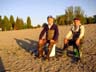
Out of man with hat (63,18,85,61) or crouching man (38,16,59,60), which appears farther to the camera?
crouching man (38,16,59,60)

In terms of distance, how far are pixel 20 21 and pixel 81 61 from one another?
53364mm

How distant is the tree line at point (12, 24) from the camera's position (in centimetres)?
5569

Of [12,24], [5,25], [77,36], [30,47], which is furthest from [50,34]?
[12,24]

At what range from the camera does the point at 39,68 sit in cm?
844

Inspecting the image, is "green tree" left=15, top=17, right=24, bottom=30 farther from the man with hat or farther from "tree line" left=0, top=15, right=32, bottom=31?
the man with hat

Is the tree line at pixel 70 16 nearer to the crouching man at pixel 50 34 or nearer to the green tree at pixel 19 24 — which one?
the green tree at pixel 19 24

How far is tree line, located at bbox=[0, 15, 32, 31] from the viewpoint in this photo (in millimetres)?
55688

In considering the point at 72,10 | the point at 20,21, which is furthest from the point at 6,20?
the point at 72,10

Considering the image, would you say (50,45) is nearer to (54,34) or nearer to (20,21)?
(54,34)

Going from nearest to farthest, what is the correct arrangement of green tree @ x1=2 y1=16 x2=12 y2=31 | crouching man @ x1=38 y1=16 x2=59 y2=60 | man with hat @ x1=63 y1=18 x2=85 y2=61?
man with hat @ x1=63 y1=18 x2=85 y2=61 < crouching man @ x1=38 y1=16 x2=59 y2=60 < green tree @ x1=2 y1=16 x2=12 y2=31

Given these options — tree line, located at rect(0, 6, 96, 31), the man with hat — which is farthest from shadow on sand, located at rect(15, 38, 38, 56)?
tree line, located at rect(0, 6, 96, 31)

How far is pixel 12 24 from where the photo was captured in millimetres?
61938

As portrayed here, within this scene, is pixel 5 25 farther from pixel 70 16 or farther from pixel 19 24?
pixel 70 16

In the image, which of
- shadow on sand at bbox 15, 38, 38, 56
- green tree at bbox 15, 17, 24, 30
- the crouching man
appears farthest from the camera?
green tree at bbox 15, 17, 24, 30
